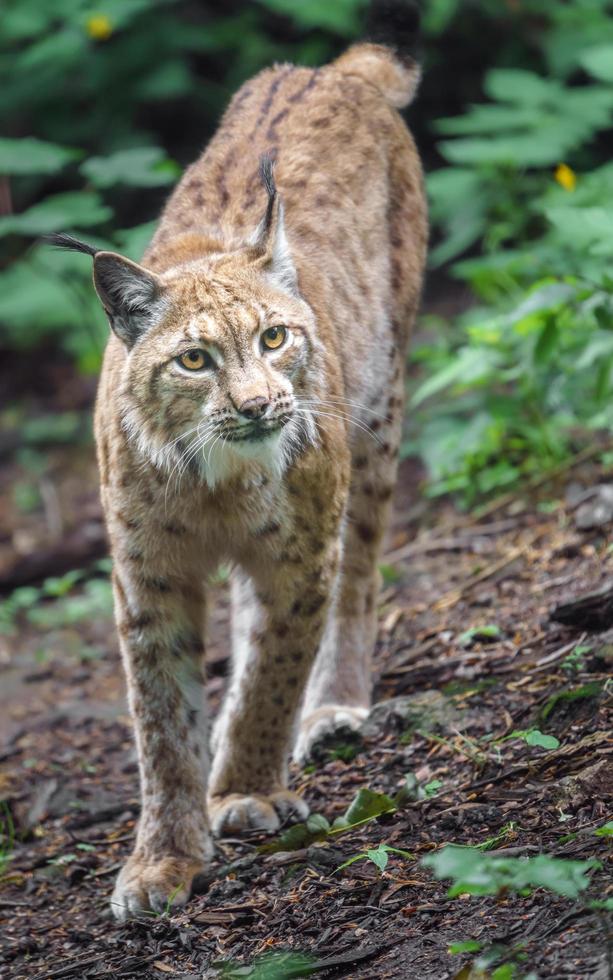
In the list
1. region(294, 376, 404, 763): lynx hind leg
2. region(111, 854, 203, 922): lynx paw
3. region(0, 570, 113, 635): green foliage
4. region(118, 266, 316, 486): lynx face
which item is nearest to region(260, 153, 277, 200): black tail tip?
region(118, 266, 316, 486): lynx face

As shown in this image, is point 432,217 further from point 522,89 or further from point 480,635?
point 480,635

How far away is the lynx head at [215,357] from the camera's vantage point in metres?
3.89

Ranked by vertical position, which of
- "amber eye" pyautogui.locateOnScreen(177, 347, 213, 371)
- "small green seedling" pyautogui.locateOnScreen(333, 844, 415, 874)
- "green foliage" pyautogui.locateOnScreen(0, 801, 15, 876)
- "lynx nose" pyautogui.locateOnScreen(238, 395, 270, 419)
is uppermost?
"amber eye" pyautogui.locateOnScreen(177, 347, 213, 371)

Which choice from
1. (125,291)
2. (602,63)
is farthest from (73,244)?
(602,63)

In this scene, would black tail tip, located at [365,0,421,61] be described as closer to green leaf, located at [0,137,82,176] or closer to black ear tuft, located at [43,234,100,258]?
green leaf, located at [0,137,82,176]

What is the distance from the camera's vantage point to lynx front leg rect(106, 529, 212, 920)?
4234 millimetres

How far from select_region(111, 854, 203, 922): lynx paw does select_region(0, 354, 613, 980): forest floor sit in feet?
0.23

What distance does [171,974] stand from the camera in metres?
3.50

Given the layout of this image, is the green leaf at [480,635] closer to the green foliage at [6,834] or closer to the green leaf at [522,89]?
the green foliage at [6,834]

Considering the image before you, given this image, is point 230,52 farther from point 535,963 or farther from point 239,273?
point 535,963

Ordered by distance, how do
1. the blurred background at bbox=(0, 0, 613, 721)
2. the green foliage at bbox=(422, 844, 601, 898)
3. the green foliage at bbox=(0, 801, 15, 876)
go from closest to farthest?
the green foliage at bbox=(422, 844, 601, 898) → the green foliage at bbox=(0, 801, 15, 876) → the blurred background at bbox=(0, 0, 613, 721)

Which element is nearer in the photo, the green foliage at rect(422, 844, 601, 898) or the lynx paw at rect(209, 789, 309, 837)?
the green foliage at rect(422, 844, 601, 898)

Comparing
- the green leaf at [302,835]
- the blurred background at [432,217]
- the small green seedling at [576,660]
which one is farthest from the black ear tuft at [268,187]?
the green leaf at [302,835]

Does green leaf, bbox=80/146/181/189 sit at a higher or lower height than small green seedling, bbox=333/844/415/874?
higher
